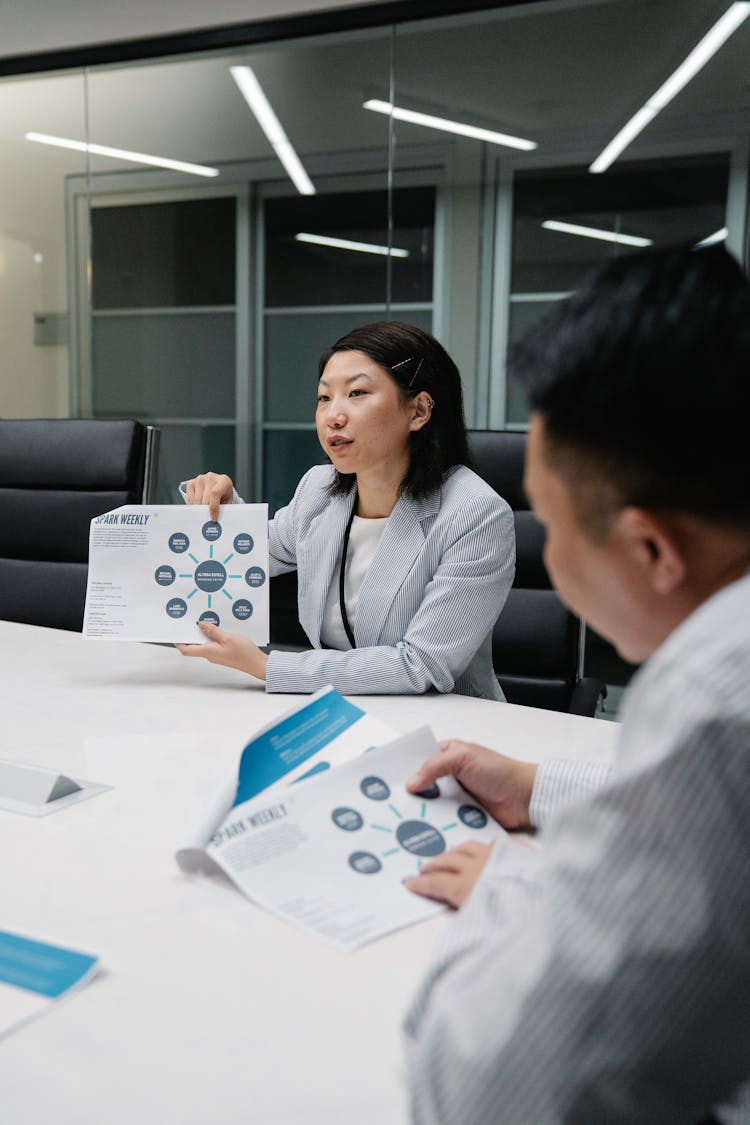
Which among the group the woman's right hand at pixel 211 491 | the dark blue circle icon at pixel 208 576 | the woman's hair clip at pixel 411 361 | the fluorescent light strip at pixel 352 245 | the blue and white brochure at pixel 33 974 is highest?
the fluorescent light strip at pixel 352 245

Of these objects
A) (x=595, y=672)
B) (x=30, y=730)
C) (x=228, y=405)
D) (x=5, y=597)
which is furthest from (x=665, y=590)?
(x=228, y=405)

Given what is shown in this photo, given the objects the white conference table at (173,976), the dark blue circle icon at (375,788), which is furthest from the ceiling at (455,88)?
the dark blue circle icon at (375,788)

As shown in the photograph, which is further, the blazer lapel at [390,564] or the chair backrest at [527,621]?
the chair backrest at [527,621]

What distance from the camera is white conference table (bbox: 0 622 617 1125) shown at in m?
0.64

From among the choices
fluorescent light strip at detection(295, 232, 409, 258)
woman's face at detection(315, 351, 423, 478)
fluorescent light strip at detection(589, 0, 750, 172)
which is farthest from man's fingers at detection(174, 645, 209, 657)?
fluorescent light strip at detection(589, 0, 750, 172)

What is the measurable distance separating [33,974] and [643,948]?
20.7 inches

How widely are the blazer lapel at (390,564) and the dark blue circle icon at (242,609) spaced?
236 mm

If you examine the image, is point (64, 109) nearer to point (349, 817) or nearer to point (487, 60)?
point (487, 60)

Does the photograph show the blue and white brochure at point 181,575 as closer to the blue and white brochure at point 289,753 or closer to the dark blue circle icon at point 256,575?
the dark blue circle icon at point 256,575

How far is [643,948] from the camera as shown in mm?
470

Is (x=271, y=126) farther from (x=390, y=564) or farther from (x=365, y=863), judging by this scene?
(x=365, y=863)

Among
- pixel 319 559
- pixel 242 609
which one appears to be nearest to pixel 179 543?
pixel 242 609

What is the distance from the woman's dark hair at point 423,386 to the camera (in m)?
1.85

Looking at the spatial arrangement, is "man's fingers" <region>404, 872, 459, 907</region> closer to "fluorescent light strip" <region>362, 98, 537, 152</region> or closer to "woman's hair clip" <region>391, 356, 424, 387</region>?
"woman's hair clip" <region>391, 356, 424, 387</region>
